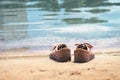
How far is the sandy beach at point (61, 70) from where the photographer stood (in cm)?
526

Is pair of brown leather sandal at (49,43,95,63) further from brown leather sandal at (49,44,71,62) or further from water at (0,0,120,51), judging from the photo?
water at (0,0,120,51)

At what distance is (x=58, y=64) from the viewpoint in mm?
6086

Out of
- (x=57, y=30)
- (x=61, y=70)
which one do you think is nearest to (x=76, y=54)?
(x=61, y=70)

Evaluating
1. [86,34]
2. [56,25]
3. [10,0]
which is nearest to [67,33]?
[86,34]

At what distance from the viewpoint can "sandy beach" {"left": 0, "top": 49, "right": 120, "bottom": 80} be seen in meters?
5.26

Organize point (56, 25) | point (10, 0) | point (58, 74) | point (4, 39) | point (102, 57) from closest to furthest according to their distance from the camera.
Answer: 1. point (58, 74)
2. point (102, 57)
3. point (4, 39)
4. point (56, 25)
5. point (10, 0)

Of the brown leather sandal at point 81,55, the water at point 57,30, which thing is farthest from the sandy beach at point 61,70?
the water at point 57,30

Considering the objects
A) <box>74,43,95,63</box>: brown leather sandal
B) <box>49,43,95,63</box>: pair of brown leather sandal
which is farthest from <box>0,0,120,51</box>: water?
<box>74,43,95,63</box>: brown leather sandal

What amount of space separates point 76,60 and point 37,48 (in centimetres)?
251

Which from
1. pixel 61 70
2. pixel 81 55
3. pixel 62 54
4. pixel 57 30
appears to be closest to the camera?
pixel 61 70

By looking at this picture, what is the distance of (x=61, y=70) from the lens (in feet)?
18.5

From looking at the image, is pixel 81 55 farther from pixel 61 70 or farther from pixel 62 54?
pixel 61 70

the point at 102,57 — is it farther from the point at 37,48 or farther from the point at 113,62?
the point at 37,48

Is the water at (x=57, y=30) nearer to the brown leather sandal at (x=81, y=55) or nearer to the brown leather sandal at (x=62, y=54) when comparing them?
the brown leather sandal at (x=62, y=54)
